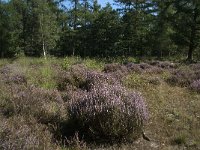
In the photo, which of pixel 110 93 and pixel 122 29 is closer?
pixel 110 93

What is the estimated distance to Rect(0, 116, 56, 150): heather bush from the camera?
4.68 meters

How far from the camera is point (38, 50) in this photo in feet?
193

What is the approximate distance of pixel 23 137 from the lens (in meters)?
4.93

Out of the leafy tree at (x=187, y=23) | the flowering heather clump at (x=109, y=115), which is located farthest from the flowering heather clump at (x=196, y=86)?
the leafy tree at (x=187, y=23)

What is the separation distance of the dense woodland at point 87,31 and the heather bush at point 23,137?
38.4m

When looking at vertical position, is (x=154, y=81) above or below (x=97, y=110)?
below

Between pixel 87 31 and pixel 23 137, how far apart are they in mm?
53508

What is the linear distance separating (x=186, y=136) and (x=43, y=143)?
243cm

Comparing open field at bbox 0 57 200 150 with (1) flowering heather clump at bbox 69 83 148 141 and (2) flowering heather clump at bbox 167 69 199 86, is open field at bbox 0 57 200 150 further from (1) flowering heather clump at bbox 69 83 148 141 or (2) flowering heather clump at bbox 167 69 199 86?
(2) flowering heather clump at bbox 167 69 199 86

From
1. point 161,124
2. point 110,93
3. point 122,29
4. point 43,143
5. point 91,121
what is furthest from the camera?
point 122,29

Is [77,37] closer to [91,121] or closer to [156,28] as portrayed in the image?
[156,28]

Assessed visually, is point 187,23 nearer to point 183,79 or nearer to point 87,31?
point 183,79

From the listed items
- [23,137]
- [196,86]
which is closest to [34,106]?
[23,137]

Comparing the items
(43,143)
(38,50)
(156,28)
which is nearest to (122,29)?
(156,28)
